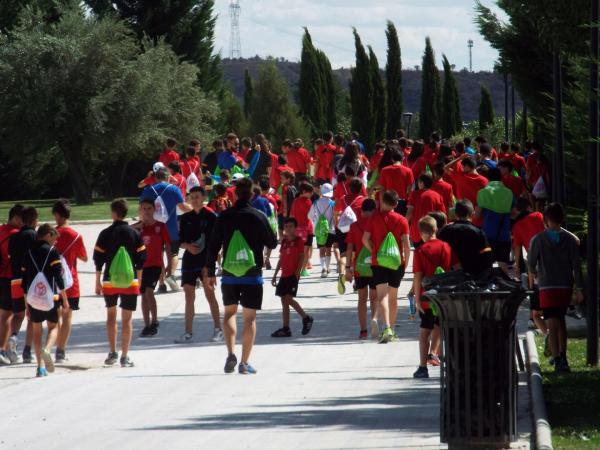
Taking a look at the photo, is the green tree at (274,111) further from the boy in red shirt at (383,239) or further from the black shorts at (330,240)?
the boy in red shirt at (383,239)

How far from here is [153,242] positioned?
57.7 feet

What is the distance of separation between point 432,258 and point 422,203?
496 centimetres

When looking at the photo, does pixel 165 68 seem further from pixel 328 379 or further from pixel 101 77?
pixel 328 379

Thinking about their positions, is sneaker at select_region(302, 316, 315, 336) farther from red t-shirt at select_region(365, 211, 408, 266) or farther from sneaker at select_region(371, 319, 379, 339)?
red t-shirt at select_region(365, 211, 408, 266)

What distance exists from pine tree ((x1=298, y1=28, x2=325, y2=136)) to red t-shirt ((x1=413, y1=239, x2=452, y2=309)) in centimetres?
5505

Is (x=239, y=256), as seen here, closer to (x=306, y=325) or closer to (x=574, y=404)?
(x=574, y=404)

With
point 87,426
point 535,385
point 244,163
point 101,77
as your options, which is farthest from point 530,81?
point 101,77

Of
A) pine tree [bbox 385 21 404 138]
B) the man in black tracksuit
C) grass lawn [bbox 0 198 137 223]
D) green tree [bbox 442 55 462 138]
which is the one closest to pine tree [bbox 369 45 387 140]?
pine tree [bbox 385 21 404 138]

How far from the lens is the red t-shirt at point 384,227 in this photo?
1625cm

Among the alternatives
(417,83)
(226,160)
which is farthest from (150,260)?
A: (417,83)

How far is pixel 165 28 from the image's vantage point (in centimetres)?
6119

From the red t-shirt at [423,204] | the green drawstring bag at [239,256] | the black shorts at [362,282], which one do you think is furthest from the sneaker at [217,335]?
the green drawstring bag at [239,256]

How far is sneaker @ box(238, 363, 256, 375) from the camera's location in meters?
14.4

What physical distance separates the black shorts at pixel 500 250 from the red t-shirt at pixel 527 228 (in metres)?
2.88
